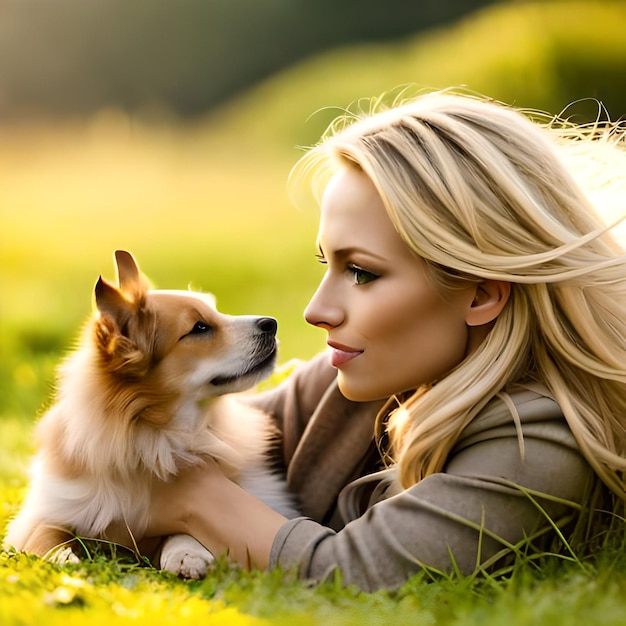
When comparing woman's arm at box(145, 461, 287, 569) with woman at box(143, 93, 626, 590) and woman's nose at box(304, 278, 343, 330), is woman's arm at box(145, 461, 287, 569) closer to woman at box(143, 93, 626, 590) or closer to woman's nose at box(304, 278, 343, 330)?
woman at box(143, 93, 626, 590)

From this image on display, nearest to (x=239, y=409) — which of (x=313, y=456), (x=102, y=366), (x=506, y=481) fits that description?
(x=313, y=456)

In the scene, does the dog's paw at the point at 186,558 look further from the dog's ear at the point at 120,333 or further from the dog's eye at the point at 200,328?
the dog's eye at the point at 200,328

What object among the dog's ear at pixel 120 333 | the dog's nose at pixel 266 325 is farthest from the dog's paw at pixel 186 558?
the dog's nose at pixel 266 325

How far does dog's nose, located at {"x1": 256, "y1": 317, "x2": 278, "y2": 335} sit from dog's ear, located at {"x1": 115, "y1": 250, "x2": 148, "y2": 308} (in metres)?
0.45

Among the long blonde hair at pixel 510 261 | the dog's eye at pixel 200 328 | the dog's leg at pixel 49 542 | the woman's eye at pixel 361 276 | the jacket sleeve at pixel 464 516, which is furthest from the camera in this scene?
the dog's eye at pixel 200 328

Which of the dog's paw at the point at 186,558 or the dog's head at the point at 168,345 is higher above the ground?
the dog's head at the point at 168,345

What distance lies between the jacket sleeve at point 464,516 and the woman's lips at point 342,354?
447 millimetres

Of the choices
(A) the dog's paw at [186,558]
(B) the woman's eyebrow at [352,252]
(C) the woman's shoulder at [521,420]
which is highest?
(B) the woman's eyebrow at [352,252]

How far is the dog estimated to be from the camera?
2.74 metres

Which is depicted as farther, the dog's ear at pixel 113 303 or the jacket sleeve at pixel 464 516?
the dog's ear at pixel 113 303

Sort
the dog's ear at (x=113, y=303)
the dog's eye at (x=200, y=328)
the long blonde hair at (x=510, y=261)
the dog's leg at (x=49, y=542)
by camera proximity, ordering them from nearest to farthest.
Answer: the long blonde hair at (x=510, y=261)
the dog's leg at (x=49, y=542)
the dog's ear at (x=113, y=303)
the dog's eye at (x=200, y=328)

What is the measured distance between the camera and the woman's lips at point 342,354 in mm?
2512

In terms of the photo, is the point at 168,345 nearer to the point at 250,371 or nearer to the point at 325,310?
the point at 250,371

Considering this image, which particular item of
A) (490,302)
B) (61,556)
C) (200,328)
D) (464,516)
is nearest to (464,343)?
(490,302)
